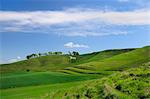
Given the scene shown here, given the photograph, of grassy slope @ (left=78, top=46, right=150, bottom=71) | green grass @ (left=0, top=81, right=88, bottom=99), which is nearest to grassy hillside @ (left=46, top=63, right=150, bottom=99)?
green grass @ (left=0, top=81, right=88, bottom=99)

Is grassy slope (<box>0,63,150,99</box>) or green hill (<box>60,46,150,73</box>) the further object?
green hill (<box>60,46,150,73</box>)

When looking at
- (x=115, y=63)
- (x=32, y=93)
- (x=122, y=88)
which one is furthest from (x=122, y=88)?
(x=115, y=63)

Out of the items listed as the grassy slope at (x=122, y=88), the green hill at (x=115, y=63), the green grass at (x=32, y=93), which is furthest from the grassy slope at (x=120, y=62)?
the grassy slope at (x=122, y=88)

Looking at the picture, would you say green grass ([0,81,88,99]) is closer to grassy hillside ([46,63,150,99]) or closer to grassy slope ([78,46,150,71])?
grassy hillside ([46,63,150,99])

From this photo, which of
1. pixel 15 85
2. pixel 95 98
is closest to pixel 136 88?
pixel 95 98

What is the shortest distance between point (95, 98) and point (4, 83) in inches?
1728

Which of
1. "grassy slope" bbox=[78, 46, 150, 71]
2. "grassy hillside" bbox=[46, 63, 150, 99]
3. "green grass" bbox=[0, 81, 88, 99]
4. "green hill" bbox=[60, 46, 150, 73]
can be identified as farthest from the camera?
"grassy slope" bbox=[78, 46, 150, 71]

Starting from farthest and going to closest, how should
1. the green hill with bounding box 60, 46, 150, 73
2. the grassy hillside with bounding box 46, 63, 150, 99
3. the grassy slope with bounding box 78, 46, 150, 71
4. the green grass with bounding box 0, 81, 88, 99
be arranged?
the grassy slope with bounding box 78, 46, 150, 71 → the green hill with bounding box 60, 46, 150, 73 → the green grass with bounding box 0, 81, 88, 99 → the grassy hillside with bounding box 46, 63, 150, 99

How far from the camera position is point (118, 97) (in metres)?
22.4

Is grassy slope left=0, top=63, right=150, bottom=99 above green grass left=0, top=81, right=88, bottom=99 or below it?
above

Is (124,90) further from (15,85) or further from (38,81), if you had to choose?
(38,81)

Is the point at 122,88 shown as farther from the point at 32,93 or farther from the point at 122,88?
the point at 32,93

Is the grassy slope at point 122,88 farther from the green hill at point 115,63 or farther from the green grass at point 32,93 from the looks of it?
the green hill at point 115,63

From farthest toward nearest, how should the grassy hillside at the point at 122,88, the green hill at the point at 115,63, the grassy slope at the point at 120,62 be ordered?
the grassy slope at the point at 120,62 → the green hill at the point at 115,63 → the grassy hillside at the point at 122,88
